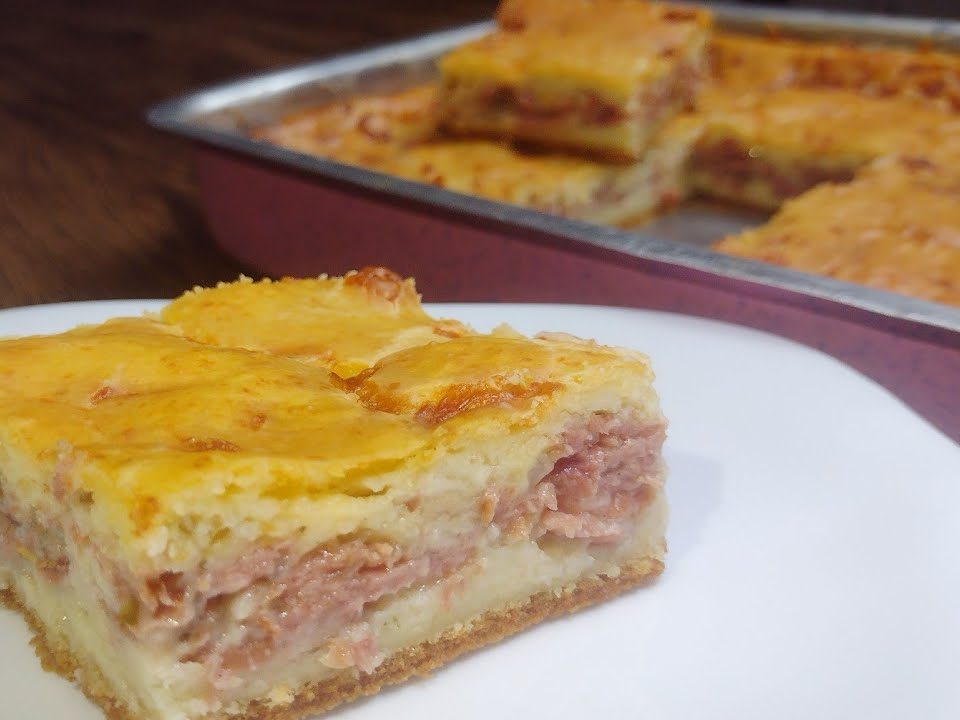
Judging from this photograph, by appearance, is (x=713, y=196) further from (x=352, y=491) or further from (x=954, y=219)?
(x=352, y=491)

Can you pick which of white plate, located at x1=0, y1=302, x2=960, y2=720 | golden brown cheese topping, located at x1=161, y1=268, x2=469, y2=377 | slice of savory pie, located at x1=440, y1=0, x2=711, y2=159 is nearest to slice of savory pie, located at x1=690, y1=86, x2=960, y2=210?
slice of savory pie, located at x1=440, y1=0, x2=711, y2=159

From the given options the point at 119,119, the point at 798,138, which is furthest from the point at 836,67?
the point at 119,119

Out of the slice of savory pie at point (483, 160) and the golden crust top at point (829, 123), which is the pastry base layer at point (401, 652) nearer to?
the slice of savory pie at point (483, 160)

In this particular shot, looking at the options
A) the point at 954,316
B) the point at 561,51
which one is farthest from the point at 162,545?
the point at 561,51

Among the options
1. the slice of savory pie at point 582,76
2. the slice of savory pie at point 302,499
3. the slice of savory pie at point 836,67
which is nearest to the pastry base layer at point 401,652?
the slice of savory pie at point 302,499

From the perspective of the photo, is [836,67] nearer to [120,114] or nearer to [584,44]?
[584,44]

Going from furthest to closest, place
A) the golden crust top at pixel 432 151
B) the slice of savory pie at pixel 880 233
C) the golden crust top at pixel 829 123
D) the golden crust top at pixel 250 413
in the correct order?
the golden crust top at pixel 829 123
the golden crust top at pixel 432 151
the slice of savory pie at pixel 880 233
the golden crust top at pixel 250 413

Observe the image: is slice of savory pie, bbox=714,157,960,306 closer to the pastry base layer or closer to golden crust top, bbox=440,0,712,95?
golden crust top, bbox=440,0,712,95

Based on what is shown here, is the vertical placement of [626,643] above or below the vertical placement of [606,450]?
below
